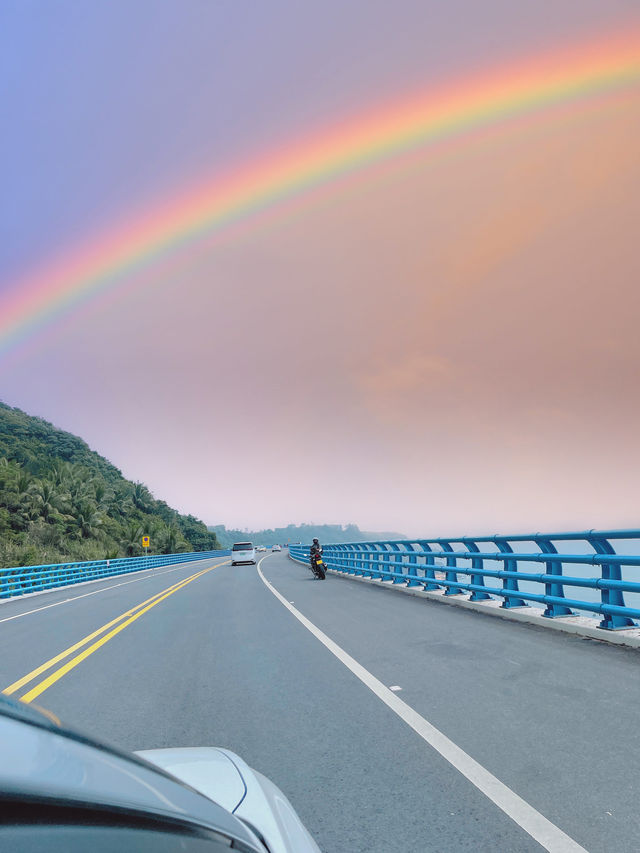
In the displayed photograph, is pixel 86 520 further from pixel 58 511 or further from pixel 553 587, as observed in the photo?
pixel 553 587

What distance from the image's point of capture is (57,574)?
29.3 metres

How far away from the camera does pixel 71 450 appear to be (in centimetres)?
Result: 11838

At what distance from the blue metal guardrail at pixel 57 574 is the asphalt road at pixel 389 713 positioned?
1417 cm

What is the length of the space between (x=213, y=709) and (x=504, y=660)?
355 cm

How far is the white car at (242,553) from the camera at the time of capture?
47281mm

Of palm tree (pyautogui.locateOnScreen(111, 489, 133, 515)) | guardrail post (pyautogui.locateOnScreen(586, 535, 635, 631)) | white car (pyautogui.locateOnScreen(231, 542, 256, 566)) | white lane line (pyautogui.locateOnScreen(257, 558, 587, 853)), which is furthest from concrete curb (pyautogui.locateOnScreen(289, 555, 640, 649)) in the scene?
palm tree (pyautogui.locateOnScreen(111, 489, 133, 515))

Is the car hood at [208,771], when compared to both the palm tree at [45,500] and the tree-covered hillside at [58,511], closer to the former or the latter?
the tree-covered hillside at [58,511]

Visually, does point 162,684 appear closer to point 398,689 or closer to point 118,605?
point 398,689

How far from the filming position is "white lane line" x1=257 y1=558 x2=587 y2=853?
117 inches

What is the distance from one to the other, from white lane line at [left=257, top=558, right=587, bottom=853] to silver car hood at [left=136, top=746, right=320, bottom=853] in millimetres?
1712

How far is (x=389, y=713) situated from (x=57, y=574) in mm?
27830

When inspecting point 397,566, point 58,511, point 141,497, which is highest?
point 141,497

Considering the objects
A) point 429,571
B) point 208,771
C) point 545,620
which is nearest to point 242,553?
point 429,571

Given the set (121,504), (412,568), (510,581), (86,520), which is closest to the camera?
(510,581)
